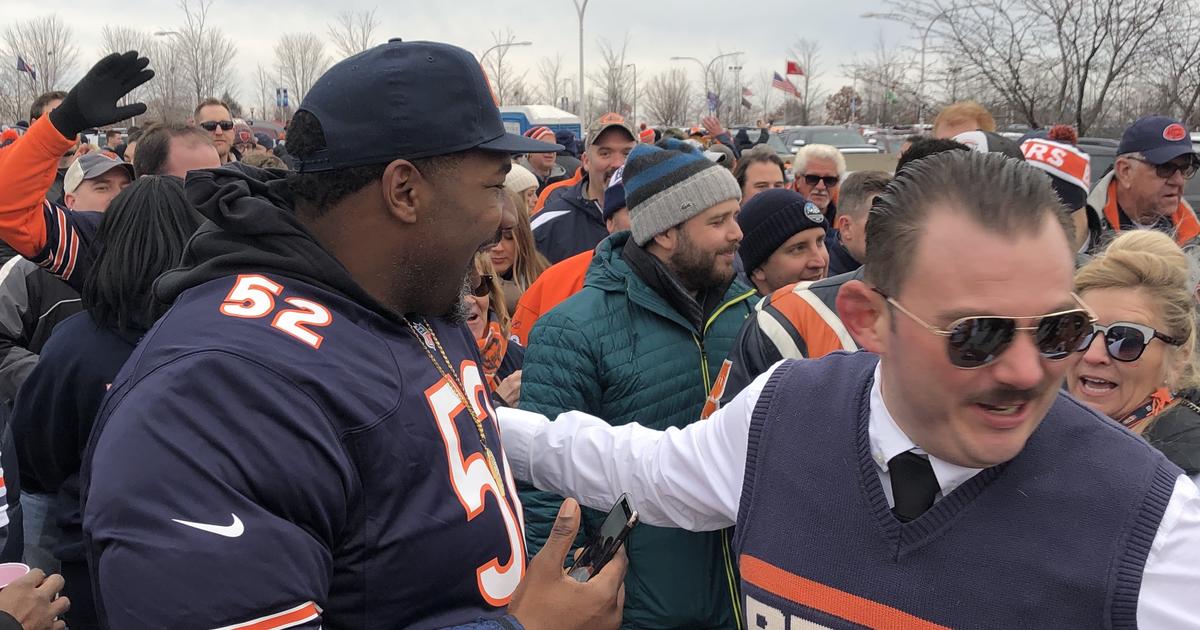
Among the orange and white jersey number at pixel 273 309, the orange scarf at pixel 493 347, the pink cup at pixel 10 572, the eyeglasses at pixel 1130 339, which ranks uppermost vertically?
the orange and white jersey number at pixel 273 309

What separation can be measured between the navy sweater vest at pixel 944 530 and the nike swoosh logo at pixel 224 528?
0.96 metres

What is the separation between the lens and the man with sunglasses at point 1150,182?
539 cm

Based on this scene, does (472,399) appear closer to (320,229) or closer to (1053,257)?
(320,229)

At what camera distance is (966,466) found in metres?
1.60

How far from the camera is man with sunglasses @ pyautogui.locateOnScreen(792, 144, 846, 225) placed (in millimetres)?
6961

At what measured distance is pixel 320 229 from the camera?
181 centimetres

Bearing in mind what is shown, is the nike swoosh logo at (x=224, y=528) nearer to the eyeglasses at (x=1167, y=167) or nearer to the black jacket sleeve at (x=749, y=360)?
the black jacket sleeve at (x=749, y=360)

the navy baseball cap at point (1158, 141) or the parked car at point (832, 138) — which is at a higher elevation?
the navy baseball cap at point (1158, 141)

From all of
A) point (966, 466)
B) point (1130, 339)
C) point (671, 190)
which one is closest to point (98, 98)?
point (671, 190)

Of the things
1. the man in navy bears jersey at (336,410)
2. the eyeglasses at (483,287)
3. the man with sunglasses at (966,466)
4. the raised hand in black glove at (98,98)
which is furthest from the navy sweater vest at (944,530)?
the raised hand in black glove at (98,98)

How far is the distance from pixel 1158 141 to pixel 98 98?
18.4 feet

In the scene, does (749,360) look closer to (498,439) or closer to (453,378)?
(498,439)

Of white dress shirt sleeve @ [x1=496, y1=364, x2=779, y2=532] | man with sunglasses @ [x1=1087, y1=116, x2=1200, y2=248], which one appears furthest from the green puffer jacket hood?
man with sunglasses @ [x1=1087, y1=116, x2=1200, y2=248]

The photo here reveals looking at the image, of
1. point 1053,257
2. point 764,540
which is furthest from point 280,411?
point 1053,257
